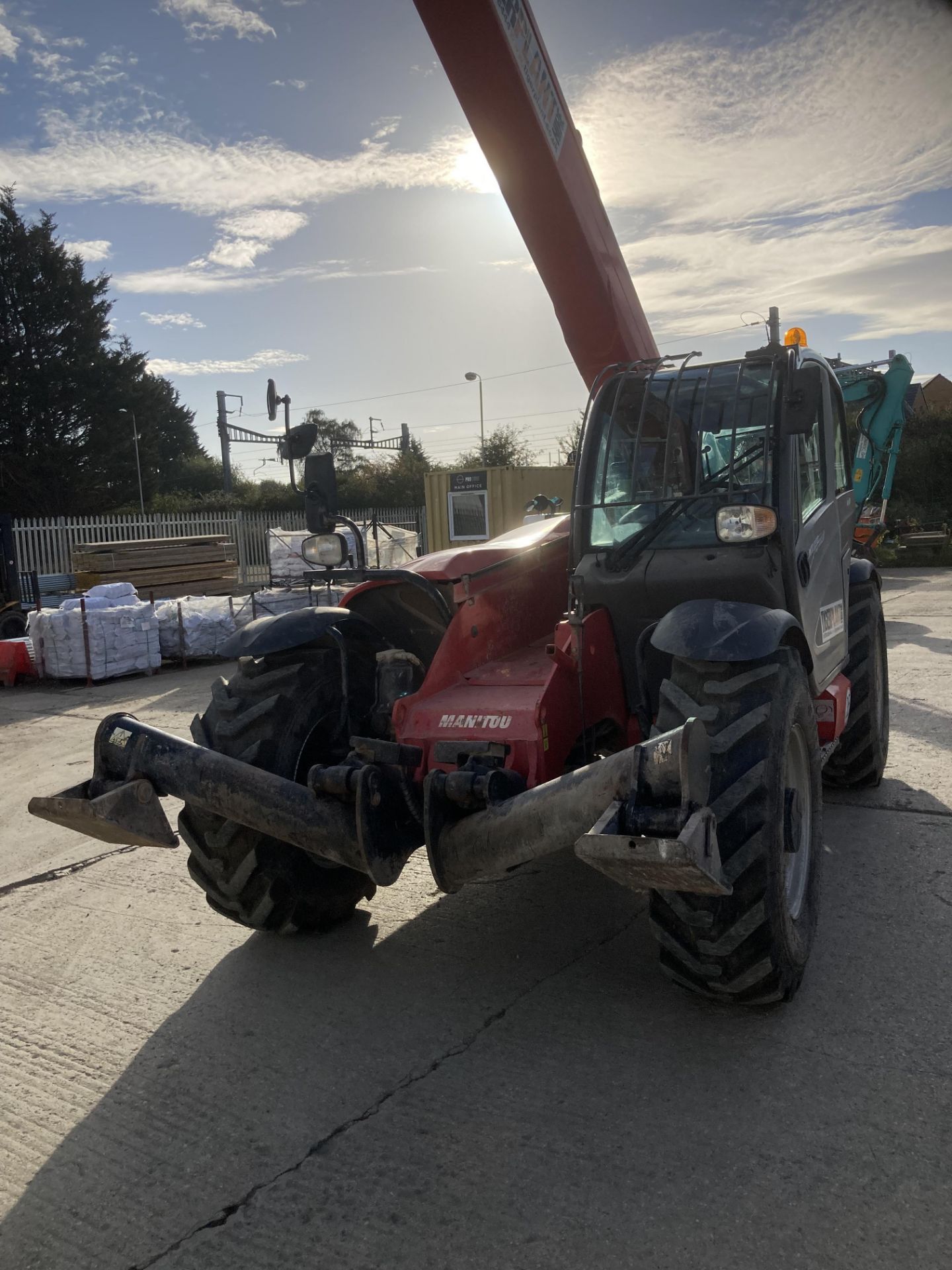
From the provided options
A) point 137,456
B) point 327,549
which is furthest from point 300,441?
point 137,456

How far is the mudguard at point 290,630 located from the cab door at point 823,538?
1844 mm

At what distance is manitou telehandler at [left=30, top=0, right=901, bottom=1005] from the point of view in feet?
10.4

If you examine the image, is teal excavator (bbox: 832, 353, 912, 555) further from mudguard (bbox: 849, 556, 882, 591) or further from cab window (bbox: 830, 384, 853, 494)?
cab window (bbox: 830, 384, 853, 494)

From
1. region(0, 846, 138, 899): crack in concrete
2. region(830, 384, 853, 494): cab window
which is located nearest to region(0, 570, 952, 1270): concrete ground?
region(0, 846, 138, 899): crack in concrete

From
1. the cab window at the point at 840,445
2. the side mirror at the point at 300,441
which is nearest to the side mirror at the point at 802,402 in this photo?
the cab window at the point at 840,445

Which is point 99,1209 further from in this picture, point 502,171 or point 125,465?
point 125,465

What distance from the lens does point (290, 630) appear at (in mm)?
4051

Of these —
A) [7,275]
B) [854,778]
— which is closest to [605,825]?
[854,778]

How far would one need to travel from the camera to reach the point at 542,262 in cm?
582

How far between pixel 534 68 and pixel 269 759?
374 centimetres

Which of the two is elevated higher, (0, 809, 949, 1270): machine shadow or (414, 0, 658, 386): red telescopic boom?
(414, 0, 658, 386): red telescopic boom

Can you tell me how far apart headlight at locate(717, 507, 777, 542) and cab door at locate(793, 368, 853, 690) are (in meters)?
0.43

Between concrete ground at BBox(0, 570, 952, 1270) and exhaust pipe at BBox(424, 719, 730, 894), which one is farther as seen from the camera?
exhaust pipe at BBox(424, 719, 730, 894)

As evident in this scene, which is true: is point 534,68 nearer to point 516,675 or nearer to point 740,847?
point 516,675
